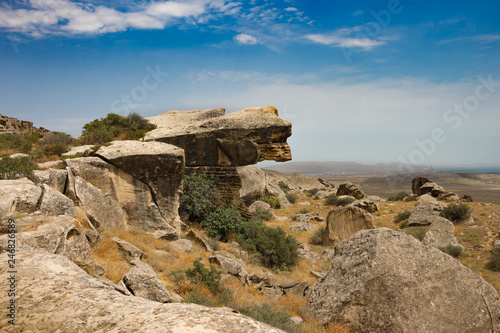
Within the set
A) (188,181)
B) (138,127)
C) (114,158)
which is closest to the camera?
(114,158)

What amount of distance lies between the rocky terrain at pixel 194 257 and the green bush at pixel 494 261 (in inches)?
11.1

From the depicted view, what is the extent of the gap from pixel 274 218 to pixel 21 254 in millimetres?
17358

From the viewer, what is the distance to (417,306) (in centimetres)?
650

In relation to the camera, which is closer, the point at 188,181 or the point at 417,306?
the point at 417,306

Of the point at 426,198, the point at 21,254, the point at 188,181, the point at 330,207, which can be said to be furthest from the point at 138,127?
the point at 426,198

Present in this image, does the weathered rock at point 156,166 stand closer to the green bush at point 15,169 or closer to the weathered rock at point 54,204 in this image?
the green bush at point 15,169

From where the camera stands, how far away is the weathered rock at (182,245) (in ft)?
34.8

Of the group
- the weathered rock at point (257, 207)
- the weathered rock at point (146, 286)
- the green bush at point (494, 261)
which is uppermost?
the weathered rock at point (146, 286)

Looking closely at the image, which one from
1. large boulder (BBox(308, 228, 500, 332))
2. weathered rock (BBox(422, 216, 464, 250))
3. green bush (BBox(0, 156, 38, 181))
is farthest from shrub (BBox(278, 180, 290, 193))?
green bush (BBox(0, 156, 38, 181))

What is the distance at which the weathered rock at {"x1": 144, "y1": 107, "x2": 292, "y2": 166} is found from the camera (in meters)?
14.3

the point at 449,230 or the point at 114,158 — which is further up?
the point at 114,158

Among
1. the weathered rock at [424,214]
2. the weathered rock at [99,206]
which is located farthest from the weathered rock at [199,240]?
the weathered rock at [424,214]

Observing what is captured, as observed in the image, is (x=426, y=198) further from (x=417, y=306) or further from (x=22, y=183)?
(x=22, y=183)

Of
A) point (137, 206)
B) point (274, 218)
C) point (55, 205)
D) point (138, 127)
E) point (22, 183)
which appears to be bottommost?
point (274, 218)
